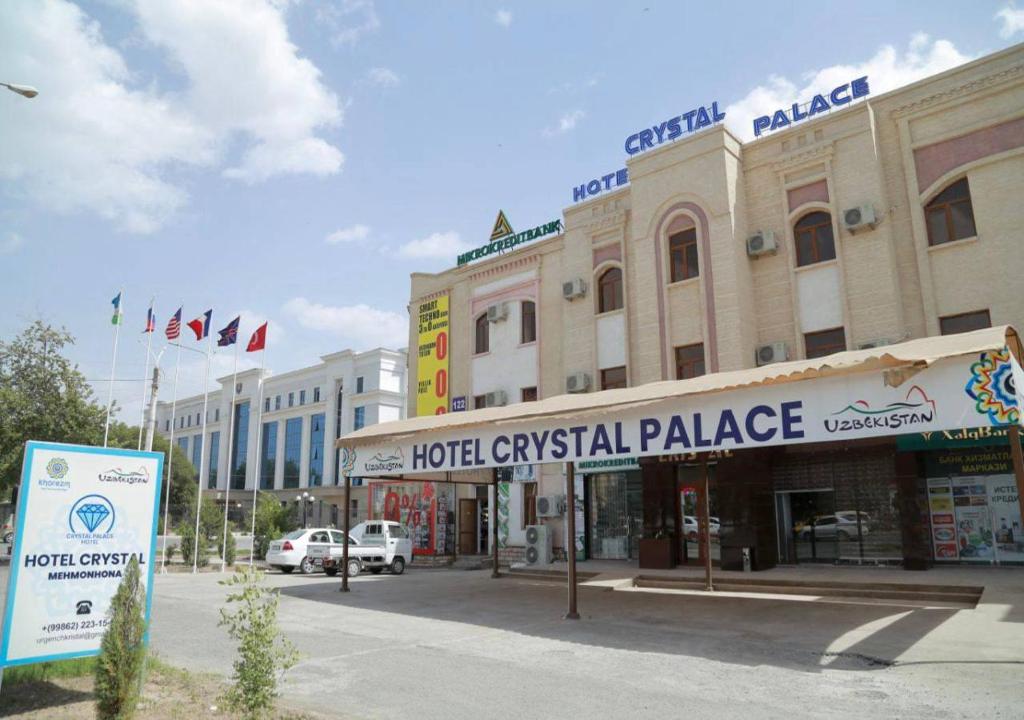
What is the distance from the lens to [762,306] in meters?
20.8

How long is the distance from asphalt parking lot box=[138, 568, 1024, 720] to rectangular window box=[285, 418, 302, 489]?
5072 cm

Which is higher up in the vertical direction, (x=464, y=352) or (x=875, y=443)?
(x=464, y=352)

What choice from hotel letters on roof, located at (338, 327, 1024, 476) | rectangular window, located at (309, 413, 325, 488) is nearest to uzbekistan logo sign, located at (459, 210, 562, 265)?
hotel letters on roof, located at (338, 327, 1024, 476)

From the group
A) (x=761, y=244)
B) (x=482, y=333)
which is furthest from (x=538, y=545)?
(x=761, y=244)

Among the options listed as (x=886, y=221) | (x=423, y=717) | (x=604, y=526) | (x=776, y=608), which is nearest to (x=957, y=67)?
(x=886, y=221)

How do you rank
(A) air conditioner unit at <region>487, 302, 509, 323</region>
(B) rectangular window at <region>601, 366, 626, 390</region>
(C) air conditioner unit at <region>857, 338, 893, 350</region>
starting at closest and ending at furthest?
(C) air conditioner unit at <region>857, 338, 893, 350</region>
(B) rectangular window at <region>601, 366, 626, 390</region>
(A) air conditioner unit at <region>487, 302, 509, 323</region>

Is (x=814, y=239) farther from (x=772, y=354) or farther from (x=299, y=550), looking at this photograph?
(x=299, y=550)

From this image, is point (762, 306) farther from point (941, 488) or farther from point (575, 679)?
point (575, 679)

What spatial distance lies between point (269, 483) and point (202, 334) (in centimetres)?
4243

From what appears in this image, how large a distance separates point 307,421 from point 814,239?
170ft

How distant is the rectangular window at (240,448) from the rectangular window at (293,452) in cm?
813

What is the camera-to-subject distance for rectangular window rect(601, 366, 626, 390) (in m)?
23.8

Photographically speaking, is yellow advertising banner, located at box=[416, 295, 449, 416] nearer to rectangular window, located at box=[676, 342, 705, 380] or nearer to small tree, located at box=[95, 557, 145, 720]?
rectangular window, located at box=[676, 342, 705, 380]

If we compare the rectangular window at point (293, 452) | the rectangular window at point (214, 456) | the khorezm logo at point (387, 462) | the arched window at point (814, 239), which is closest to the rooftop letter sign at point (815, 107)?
the arched window at point (814, 239)
